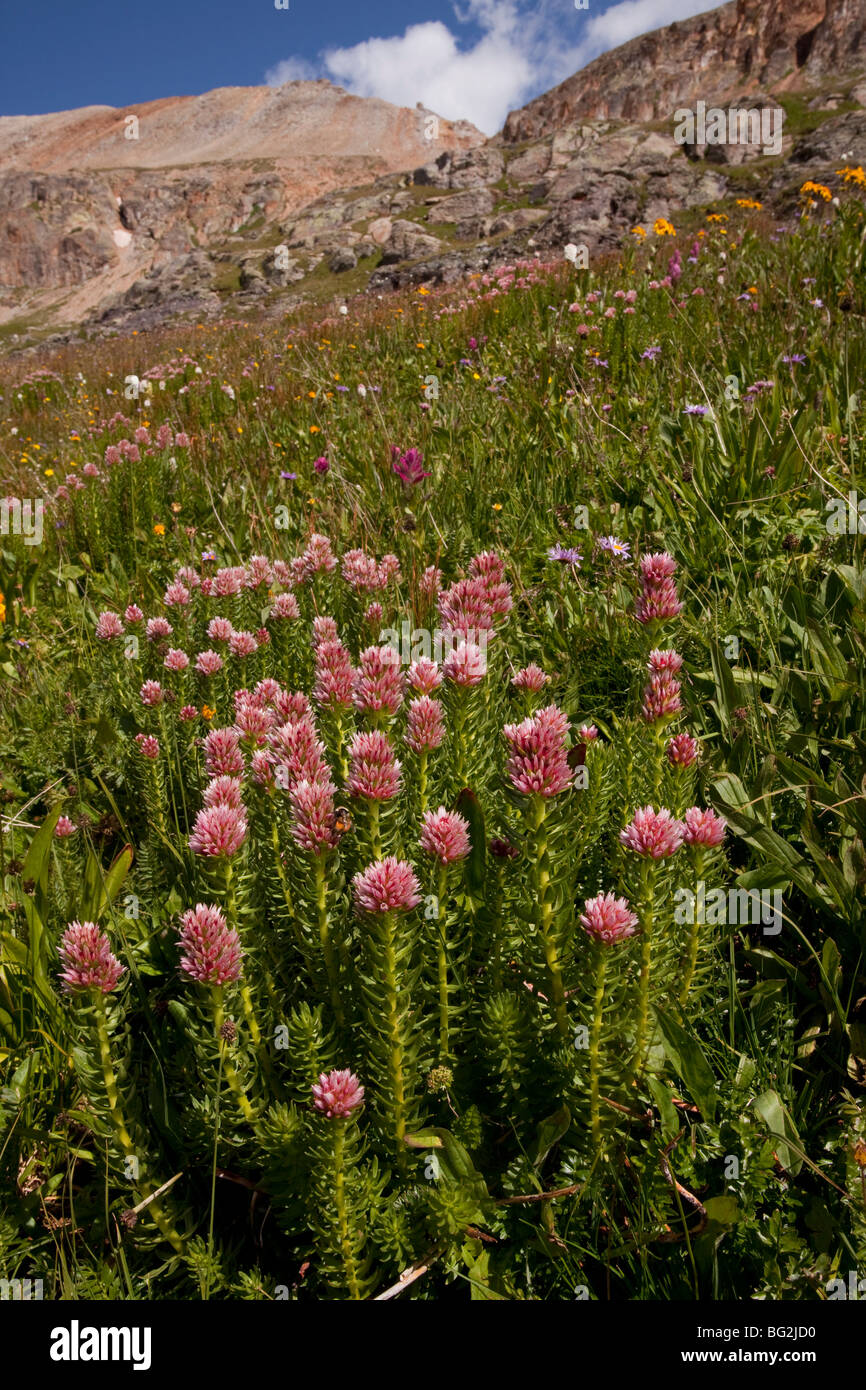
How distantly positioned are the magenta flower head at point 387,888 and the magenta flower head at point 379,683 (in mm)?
427

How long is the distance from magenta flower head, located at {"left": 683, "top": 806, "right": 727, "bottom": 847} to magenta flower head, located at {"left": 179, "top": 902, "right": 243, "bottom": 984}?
0.83 m

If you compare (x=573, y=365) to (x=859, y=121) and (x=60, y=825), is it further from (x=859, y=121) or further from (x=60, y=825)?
(x=859, y=121)

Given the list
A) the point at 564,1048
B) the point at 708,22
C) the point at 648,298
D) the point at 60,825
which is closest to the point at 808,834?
the point at 564,1048

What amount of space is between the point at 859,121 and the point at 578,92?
73.0m

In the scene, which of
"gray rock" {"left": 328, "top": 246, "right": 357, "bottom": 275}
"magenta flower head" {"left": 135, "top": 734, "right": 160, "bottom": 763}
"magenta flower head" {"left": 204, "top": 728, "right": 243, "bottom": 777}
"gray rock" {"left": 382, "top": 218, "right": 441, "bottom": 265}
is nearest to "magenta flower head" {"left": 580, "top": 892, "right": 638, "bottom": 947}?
"magenta flower head" {"left": 204, "top": 728, "right": 243, "bottom": 777}

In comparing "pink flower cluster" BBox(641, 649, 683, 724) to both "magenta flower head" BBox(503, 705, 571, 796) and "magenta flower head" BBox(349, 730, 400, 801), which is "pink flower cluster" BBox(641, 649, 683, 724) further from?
"magenta flower head" BBox(349, 730, 400, 801)

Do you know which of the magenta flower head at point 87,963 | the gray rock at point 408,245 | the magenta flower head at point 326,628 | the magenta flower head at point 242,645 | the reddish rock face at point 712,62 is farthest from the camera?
the reddish rock face at point 712,62

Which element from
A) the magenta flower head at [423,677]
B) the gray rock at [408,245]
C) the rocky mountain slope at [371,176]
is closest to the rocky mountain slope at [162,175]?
the rocky mountain slope at [371,176]

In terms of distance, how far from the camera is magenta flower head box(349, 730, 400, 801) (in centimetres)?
132

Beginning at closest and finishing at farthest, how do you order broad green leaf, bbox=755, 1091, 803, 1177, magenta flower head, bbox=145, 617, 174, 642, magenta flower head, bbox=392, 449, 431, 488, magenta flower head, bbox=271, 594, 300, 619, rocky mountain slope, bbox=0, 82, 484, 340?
broad green leaf, bbox=755, 1091, 803, 1177 → magenta flower head, bbox=271, 594, 300, 619 → magenta flower head, bbox=145, 617, 174, 642 → magenta flower head, bbox=392, 449, 431, 488 → rocky mountain slope, bbox=0, 82, 484, 340

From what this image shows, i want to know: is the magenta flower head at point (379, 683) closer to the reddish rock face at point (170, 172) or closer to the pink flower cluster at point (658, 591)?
the pink flower cluster at point (658, 591)

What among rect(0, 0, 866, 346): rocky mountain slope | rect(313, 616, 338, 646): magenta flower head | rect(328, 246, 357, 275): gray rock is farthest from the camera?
rect(328, 246, 357, 275): gray rock

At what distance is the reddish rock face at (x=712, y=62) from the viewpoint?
72.9 m

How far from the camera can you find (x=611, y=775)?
6.14 ft
